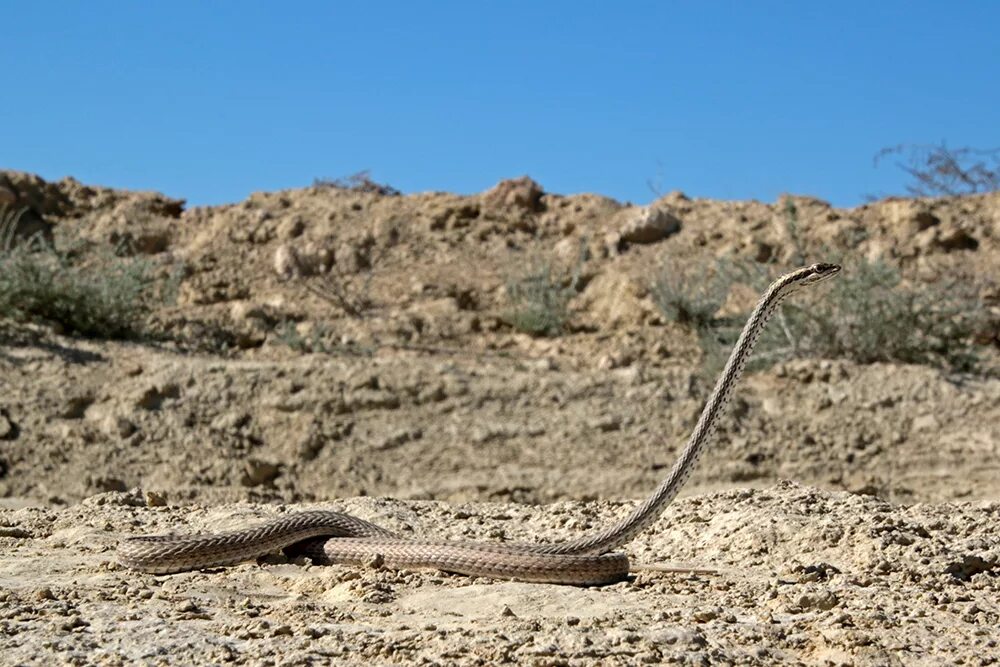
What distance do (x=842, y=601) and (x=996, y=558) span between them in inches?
40.7

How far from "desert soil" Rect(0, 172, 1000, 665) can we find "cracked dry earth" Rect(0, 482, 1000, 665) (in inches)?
0.7

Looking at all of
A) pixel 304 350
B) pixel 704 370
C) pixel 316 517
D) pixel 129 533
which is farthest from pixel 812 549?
pixel 304 350

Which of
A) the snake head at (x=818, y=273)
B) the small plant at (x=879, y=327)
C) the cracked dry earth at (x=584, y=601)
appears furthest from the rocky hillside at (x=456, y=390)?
the snake head at (x=818, y=273)

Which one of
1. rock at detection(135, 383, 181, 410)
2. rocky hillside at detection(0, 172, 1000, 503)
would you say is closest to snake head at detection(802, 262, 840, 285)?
rocky hillside at detection(0, 172, 1000, 503)

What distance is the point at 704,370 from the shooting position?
1317 cm

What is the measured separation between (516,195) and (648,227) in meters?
2.06

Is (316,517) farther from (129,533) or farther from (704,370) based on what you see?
(704,370)

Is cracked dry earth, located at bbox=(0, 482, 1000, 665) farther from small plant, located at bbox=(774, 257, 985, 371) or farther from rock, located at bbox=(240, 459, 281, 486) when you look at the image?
small plant, located at bbox=(774, 257, 985, 371)

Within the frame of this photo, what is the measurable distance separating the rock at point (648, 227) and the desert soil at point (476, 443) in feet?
0.16

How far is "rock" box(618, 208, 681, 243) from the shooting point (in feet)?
55.6

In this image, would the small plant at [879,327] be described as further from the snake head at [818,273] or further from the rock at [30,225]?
the rock at [30,225]

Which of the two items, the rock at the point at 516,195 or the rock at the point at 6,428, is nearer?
the rock at the point at 6,428

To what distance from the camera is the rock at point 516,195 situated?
18047mm

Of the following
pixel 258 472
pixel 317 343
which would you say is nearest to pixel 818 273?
pixel 258 472
